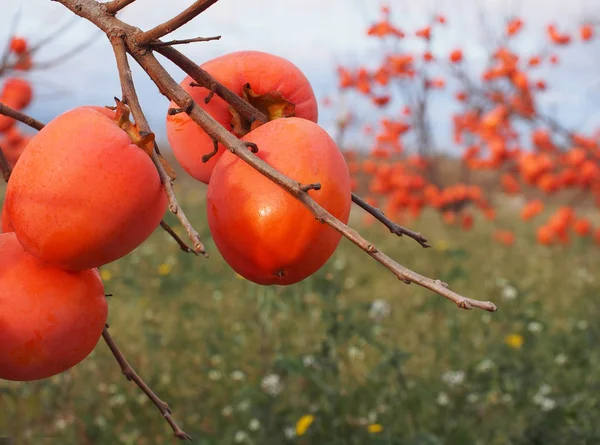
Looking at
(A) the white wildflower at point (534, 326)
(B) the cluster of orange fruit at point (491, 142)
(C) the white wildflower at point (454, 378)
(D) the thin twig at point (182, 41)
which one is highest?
(D) the thin twig at point (182, 41)

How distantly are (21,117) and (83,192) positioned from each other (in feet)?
1.33

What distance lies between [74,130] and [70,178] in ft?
0.19

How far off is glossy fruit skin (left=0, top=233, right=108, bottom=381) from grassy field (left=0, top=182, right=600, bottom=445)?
5.11ft

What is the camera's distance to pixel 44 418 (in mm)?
3045

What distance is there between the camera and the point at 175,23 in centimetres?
76

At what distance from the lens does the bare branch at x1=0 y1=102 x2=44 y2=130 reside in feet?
3.36

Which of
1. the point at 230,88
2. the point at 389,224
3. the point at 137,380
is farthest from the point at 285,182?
the point at 137,380

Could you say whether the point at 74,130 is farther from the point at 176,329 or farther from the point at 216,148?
the point at 176,329

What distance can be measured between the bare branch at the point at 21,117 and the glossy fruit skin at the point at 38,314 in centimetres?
27

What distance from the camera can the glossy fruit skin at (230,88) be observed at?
35.6 inches

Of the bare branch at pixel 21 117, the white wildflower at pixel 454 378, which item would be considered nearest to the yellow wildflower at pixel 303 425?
the white wildflower at pixel 454 378

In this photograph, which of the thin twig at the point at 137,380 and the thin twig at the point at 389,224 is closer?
the thin twig at the point at 389,224

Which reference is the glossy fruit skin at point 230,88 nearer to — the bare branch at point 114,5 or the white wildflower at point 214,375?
the bare branch at point 114,5

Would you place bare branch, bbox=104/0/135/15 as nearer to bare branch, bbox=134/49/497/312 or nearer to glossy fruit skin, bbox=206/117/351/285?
bare branch, bbox=134/49/497/312
